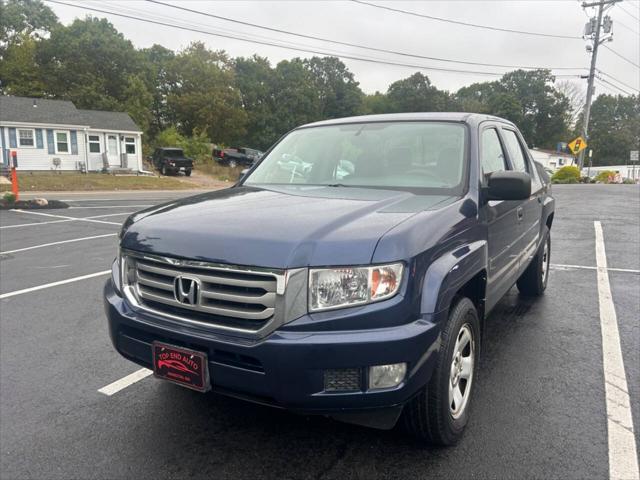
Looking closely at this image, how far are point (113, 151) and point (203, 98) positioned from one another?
17102 mm

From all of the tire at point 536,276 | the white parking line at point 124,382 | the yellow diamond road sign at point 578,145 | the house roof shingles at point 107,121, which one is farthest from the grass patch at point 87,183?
the yellow diamond road sign at point 578,145

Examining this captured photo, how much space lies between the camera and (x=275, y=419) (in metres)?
3.00

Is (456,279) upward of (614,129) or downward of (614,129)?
downward

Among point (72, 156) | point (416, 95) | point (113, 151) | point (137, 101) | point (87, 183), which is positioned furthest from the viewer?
point (416, 95)

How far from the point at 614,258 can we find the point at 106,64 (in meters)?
46.1

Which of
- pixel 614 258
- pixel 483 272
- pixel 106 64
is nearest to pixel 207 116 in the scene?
pixel 106 64

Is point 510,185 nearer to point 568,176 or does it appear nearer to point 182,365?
point 182,365

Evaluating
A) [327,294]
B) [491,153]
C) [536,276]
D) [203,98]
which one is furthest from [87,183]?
Answer: [203,98]

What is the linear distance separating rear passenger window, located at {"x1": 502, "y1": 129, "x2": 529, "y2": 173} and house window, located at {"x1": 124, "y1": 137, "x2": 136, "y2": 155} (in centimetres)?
3279

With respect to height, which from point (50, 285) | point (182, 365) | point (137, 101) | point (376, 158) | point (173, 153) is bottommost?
point (50, 285)

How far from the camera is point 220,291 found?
230 centimetres

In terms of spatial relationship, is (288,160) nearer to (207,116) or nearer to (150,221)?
(150,221)

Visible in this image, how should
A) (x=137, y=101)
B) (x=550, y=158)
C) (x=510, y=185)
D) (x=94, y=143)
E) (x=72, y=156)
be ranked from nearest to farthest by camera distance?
A: (x=510, y=185)
(x=72, y=156)
(x=94, y=143)
(x=137, y=101)
(x=550, y=158)

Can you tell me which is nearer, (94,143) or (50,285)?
(50,285)
